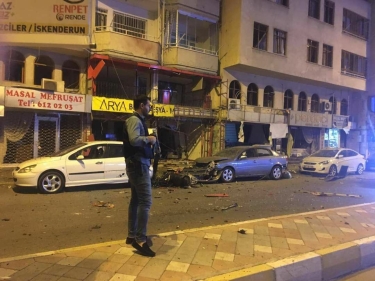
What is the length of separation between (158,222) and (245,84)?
A: 16510mm

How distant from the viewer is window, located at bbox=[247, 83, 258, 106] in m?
22.0

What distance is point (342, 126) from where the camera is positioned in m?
26.6

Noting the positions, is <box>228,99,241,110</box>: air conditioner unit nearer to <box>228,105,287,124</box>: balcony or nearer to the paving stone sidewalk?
<box>228,105,287,124</box>: balcony

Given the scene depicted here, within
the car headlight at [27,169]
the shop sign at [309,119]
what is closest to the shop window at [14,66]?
the car headlight at [27,169]

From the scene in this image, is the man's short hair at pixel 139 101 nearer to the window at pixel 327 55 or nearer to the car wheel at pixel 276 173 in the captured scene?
the car wheel at pixel 276 173

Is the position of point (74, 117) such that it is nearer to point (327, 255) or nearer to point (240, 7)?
point (240, 7)

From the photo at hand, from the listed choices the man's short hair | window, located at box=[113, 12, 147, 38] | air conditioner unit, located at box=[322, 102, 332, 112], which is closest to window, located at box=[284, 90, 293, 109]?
air conditioner unit, located at box=[322, 102, 332, 112]

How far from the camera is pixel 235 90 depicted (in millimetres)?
21312

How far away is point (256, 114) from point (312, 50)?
7128mm

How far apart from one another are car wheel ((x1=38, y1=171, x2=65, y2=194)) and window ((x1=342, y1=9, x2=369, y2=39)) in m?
24.7

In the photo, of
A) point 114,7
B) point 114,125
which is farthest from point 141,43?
point 114,125

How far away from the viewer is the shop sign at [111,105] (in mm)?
Answer: 15688

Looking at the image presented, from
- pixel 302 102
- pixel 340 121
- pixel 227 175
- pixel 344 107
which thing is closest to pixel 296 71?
pixel 302 102

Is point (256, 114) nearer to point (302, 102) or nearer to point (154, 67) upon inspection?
point (302, 102)
